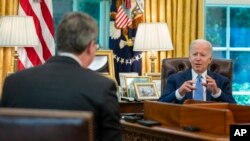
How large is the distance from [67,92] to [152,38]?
305 cm

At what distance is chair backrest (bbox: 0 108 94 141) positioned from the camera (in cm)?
146

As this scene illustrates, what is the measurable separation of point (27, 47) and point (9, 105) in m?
3.04

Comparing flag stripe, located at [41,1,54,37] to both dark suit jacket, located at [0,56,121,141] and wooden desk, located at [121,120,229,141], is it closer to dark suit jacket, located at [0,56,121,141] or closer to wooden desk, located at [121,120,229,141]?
wooden desk, located at [121,120,229,141]

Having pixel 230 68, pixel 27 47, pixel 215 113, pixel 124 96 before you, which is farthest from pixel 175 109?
pixel 27 47

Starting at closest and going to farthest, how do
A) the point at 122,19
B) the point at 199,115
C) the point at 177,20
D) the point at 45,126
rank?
the point at 45,126 < the point at 199,115 < the point at 122,19 < the point at 177,20

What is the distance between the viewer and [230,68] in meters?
4.26

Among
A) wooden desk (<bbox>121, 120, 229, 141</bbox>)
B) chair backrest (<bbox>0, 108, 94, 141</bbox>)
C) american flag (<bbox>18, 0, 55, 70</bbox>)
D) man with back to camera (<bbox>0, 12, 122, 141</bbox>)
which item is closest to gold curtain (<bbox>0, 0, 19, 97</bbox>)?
american flag (<bbox>18, 0, 55, 70</bbox>)

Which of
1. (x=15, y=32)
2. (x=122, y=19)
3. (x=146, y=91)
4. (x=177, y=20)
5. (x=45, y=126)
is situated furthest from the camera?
(x=177, y=20)

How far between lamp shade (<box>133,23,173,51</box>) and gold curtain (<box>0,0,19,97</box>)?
1261 millimetres

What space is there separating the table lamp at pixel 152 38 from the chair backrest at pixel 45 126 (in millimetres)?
3387

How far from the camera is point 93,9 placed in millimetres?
5441

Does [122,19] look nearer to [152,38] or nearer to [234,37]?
[152,38]

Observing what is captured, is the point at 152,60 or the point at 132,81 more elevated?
the point at 152,60

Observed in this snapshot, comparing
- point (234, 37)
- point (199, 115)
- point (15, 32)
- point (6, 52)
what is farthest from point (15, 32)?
point (234, 37)
